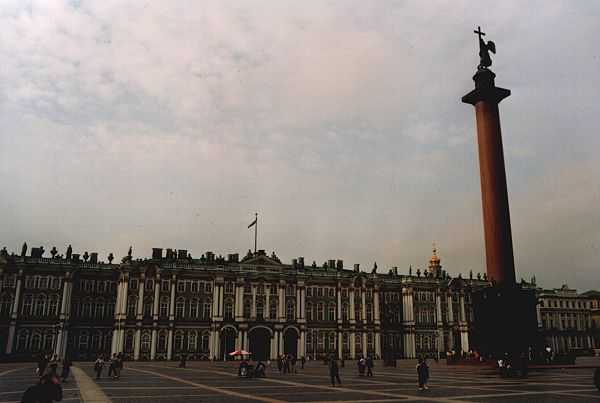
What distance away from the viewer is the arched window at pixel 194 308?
271 feet

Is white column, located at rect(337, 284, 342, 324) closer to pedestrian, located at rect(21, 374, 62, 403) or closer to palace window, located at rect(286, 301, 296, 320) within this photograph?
palace window, located at rect(286, 301, 296, 320)

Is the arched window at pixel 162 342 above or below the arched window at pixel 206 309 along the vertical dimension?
below

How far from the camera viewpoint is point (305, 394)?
24.8 m

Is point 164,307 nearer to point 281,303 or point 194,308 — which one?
point 194,308

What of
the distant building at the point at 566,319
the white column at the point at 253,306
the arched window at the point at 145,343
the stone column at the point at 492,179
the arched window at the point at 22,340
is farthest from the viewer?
the distant building at the point at 566,319

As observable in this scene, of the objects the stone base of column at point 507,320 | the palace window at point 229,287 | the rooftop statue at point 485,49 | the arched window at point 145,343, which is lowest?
the arched window at point 145,343

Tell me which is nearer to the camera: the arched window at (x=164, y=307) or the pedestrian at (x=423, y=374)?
the pedestrian at (x=423, y=374)

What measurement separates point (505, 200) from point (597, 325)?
300 ft

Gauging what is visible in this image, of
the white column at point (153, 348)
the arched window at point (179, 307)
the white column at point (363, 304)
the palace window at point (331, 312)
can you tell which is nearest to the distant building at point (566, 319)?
the white column at point (363, 304)

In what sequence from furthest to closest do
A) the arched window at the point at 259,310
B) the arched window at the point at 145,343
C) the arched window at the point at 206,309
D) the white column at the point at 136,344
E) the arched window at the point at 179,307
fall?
the arched window at the point at 259,310, the arched window at the point at 206,309, the arched window at the point at 179,307, the arched window at the point at 145,343, the white column at the point at 136,344

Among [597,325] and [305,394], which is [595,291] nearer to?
[597,325]

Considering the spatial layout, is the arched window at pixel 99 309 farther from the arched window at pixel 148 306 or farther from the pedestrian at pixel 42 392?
the pedestrian at pixel 42 392

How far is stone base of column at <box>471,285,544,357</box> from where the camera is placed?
4144 centimetres

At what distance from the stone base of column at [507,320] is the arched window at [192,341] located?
49743 mm
